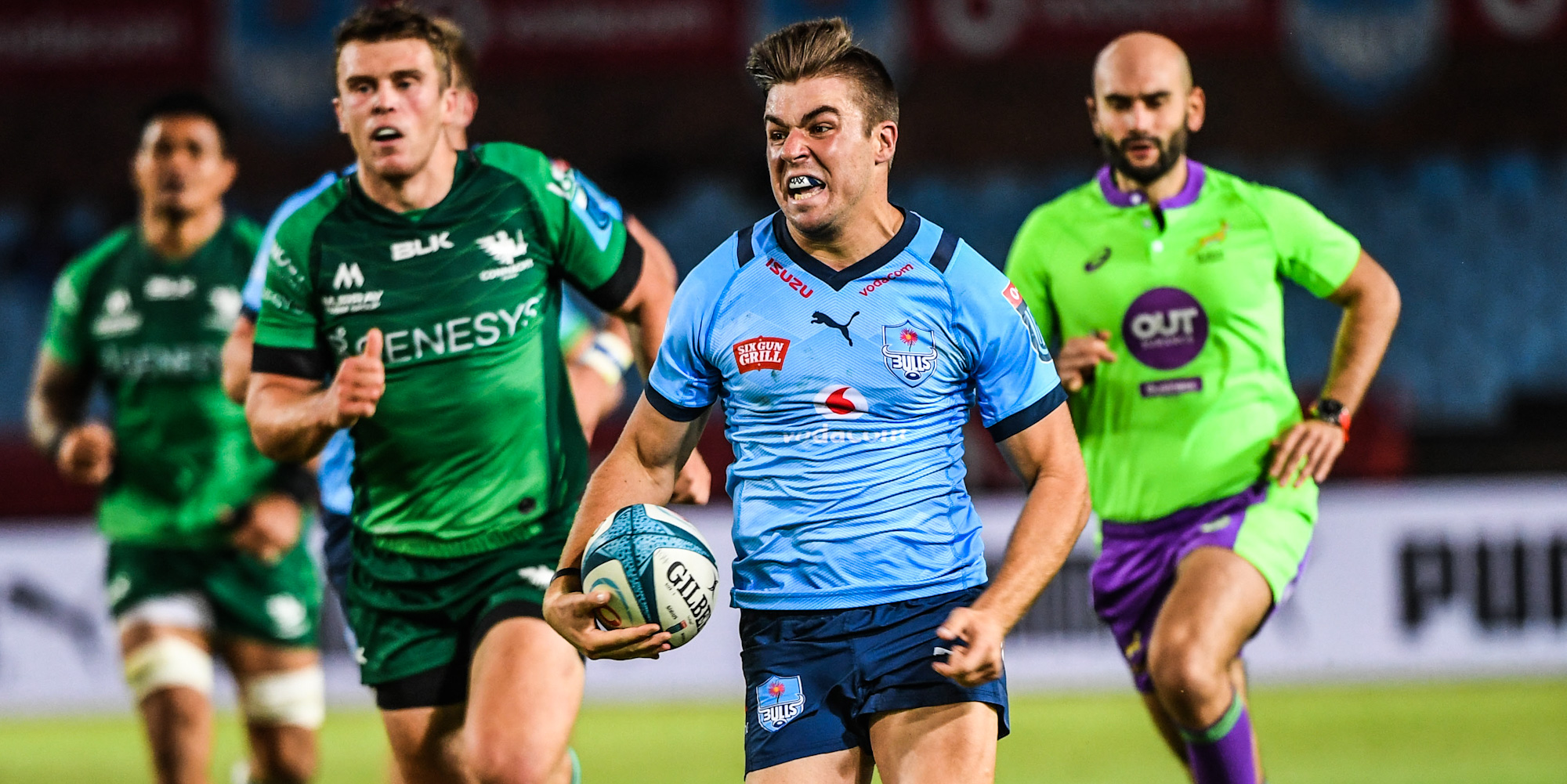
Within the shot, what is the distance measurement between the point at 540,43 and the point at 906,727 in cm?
1268

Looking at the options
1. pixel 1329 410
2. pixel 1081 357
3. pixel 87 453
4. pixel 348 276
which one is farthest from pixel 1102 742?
pixel 348 276

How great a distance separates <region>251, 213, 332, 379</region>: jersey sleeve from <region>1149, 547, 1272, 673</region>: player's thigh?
8.54ft

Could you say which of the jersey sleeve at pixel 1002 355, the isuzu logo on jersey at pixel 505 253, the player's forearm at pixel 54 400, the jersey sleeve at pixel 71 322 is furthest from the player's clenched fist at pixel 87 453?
the jersey sleeve at pixel 1002 355

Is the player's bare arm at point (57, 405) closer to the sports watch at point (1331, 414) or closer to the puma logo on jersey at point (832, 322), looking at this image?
the puma logo on jersey at point (832, 322)

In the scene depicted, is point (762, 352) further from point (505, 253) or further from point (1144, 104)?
point (1144, 104)

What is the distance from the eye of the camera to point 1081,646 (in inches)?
408

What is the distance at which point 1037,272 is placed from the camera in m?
5.61

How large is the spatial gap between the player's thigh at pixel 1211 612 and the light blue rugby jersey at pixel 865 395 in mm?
1441

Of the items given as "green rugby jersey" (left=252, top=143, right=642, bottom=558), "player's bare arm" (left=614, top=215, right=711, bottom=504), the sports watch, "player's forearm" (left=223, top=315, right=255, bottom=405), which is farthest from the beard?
"player's forearm" (left=223, top=315, right=255, bottom=405)

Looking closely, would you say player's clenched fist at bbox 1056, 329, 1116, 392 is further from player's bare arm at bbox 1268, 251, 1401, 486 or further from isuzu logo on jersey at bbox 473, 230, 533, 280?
isuzu logo on jersey at bbox 473, 230, 533, 280

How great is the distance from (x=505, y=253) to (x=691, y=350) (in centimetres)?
117

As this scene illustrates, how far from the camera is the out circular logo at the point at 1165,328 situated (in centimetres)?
545

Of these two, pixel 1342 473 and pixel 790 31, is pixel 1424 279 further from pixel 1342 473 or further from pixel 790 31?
pixel 790 31

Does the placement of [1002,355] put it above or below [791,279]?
below
